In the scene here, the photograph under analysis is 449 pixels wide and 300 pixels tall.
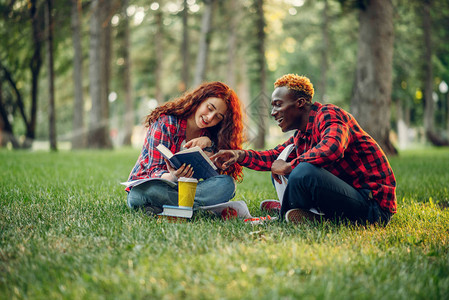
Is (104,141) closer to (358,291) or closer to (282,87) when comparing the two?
(282,87)

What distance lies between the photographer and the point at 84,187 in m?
5.68

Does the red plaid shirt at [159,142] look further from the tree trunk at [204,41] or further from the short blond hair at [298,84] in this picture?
the tree trunk at [204,41]

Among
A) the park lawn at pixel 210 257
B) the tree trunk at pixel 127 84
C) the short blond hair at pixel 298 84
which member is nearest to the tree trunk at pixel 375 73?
the park lawn at pixel 210 257

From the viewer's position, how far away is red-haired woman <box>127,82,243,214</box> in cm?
390

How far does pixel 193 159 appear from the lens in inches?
141

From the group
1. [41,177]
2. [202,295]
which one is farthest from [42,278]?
[41,177]

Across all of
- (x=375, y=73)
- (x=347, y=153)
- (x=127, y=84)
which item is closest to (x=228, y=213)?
(x=347, y=153)

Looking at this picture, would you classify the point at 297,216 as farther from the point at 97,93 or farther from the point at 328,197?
the point at 97,93

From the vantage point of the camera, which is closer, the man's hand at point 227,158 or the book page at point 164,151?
the book page at point 164,151

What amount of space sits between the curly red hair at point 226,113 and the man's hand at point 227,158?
27 centimetres

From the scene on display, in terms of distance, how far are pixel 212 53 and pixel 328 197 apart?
90.2ft

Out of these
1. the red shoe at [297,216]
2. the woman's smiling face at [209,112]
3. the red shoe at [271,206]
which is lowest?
the red shoe at [271,206]

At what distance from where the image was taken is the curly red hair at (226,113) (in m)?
4.10

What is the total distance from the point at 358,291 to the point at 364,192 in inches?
59.4
